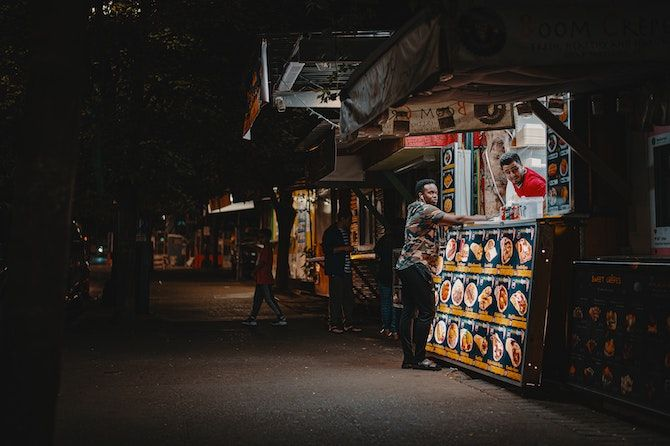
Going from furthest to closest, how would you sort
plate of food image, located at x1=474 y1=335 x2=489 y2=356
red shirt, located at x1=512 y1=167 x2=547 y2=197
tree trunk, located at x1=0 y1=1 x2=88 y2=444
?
red shirt, located at x1=512 y1=167 x2=547 y2=197
plate of food image, located at x1=474 y1=335 x2=489 y2=356
tree trunk, located at x1=0 y1=1 x2=88 y2=444

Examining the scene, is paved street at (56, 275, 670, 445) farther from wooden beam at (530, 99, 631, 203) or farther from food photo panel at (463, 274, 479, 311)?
wooden beam at (530, 99, 631, 203)

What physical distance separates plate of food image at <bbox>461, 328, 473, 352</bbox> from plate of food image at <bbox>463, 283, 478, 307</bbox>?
317 mm

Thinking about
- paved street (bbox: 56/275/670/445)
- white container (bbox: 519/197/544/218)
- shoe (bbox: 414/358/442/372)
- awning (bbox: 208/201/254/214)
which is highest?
awning (bbox: 208/201/254/214)

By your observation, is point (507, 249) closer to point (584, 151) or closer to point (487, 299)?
point (487, 299)

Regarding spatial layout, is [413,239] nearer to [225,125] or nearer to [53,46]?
[53,46]

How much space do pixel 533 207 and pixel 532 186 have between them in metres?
0.26

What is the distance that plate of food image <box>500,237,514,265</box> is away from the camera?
8461mm

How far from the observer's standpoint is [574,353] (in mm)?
7641

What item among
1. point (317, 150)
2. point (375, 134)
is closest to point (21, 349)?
point (375, 134)

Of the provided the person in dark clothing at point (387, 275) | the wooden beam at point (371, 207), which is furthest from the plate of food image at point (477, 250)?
the wooden beam at point (371, 207)

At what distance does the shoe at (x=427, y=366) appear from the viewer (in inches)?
381

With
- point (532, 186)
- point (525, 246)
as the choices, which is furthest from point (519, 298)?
point (532, 186)

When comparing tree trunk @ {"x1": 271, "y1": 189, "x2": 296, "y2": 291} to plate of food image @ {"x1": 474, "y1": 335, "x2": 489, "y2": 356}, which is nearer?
plate of food image @ {"x1": 474, "y1": 335, "x2": 489, "y2": 356}

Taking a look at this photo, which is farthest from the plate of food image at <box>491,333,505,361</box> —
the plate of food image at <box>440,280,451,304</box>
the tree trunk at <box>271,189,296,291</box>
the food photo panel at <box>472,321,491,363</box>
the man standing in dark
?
the tree trunk at <box>271,189,296,291</box>
